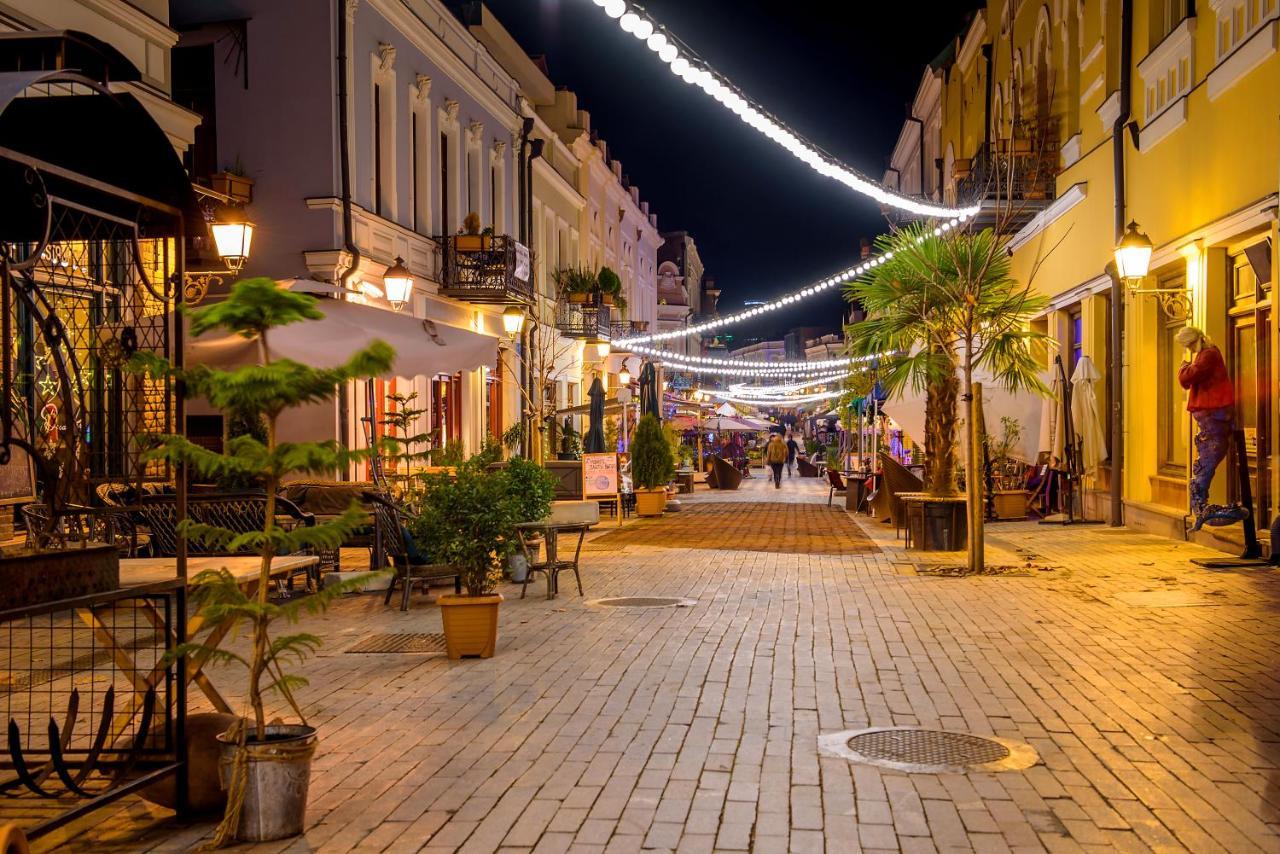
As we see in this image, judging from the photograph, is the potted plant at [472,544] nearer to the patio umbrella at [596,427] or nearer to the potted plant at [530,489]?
the potted plant at [530,489]

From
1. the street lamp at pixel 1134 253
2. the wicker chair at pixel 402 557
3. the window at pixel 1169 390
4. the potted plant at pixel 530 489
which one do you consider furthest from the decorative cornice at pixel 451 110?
the wicker chair at pixel 402 557

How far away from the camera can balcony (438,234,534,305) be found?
2350cm

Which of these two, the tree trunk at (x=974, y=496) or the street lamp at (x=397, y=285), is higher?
the street lamp at (x=397, y=285)

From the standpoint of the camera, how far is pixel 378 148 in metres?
21.0

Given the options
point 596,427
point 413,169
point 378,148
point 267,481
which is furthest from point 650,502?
point 267,481

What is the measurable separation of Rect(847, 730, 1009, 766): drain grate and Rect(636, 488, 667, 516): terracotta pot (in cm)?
1743

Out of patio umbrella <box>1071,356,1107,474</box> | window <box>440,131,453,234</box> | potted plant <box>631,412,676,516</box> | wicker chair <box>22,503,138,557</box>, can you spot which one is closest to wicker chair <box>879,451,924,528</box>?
patio umbrella <box>1071,356,1107,474</box>

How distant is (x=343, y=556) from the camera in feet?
52.6

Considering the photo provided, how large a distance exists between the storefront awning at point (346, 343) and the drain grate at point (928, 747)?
635 cm

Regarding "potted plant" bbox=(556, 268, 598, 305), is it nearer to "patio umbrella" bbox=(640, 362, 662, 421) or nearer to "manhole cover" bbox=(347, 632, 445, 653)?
"patio umbrella" bbox=(640, 362, 662, 421)

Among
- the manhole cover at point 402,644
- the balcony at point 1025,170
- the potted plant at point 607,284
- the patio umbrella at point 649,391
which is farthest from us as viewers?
the potted plant at point 607,284

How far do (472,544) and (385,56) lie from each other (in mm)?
13796

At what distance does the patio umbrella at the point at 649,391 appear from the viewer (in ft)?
87.9

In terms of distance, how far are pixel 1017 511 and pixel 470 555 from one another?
45.8ft
